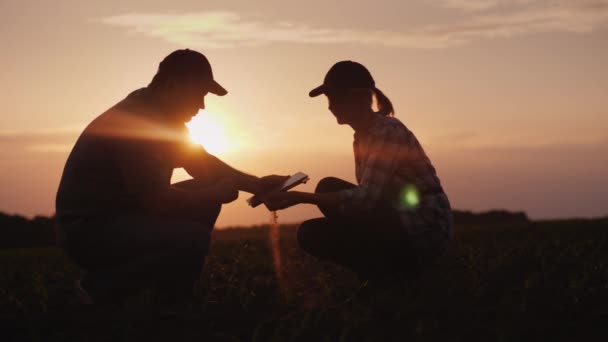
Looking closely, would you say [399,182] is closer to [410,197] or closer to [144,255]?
[410,197]

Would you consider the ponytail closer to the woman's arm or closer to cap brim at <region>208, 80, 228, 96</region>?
the woman's arm

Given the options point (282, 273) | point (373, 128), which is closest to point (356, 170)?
point (373, 128)

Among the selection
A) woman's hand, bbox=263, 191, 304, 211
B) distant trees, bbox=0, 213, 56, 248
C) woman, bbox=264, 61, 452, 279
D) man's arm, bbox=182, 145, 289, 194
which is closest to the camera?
woman, bbox=264, 61, 452, 279

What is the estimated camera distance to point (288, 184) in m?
5.61

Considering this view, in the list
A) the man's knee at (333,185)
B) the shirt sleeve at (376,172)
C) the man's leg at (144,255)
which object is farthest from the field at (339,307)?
the man's knee at (333,185)

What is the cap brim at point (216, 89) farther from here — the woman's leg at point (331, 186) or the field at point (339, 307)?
the field at point (339, 307)

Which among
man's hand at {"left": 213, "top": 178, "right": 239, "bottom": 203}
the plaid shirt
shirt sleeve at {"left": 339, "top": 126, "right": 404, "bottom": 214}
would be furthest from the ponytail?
man's hand at {"left": 213, "top": 178, "right": 239, "bottom": 203}

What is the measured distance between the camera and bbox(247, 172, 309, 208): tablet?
5617 millimetres

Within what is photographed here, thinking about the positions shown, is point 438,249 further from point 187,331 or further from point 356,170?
point 187,331

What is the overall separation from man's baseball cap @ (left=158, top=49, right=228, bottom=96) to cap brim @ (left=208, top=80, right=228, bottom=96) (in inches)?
2.8

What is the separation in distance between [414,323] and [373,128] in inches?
65.4

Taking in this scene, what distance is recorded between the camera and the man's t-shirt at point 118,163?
481cm

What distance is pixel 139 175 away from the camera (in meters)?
4.79

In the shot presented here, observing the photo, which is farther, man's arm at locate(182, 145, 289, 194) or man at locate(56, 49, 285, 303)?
man's arm at locate(182, 145, 289, 194)
